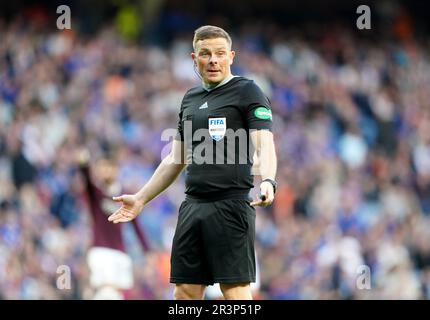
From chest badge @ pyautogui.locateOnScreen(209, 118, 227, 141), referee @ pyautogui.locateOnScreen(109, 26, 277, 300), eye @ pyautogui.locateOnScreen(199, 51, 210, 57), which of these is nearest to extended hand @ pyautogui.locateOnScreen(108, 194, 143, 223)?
referee @ pyautogui.locateOnScreen(109, 26, 277, 300)

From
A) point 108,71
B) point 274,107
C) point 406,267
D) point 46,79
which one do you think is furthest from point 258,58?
point 406,267

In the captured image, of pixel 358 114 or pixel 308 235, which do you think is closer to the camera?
pixel 308 235

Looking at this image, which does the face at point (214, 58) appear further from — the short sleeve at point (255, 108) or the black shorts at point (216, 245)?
the black shorts at point (216, 245)

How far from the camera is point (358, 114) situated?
18.6 m

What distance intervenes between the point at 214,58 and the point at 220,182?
74 centimetres

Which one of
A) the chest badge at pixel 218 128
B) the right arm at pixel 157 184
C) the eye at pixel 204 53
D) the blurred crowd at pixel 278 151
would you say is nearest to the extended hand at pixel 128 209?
the right arm at pixel 157 184

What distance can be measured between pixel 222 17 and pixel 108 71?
3591 mm

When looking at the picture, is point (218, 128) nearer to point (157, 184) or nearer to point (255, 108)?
point (255, 108)

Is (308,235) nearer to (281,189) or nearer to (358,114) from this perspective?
(281,189)

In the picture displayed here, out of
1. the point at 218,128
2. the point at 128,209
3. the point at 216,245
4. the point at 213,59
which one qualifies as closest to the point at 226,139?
the point at 218,128

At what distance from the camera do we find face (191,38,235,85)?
6559mm

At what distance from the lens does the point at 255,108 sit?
6480 mm

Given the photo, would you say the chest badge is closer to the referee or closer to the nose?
the referee

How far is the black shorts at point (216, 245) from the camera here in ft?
21.0
